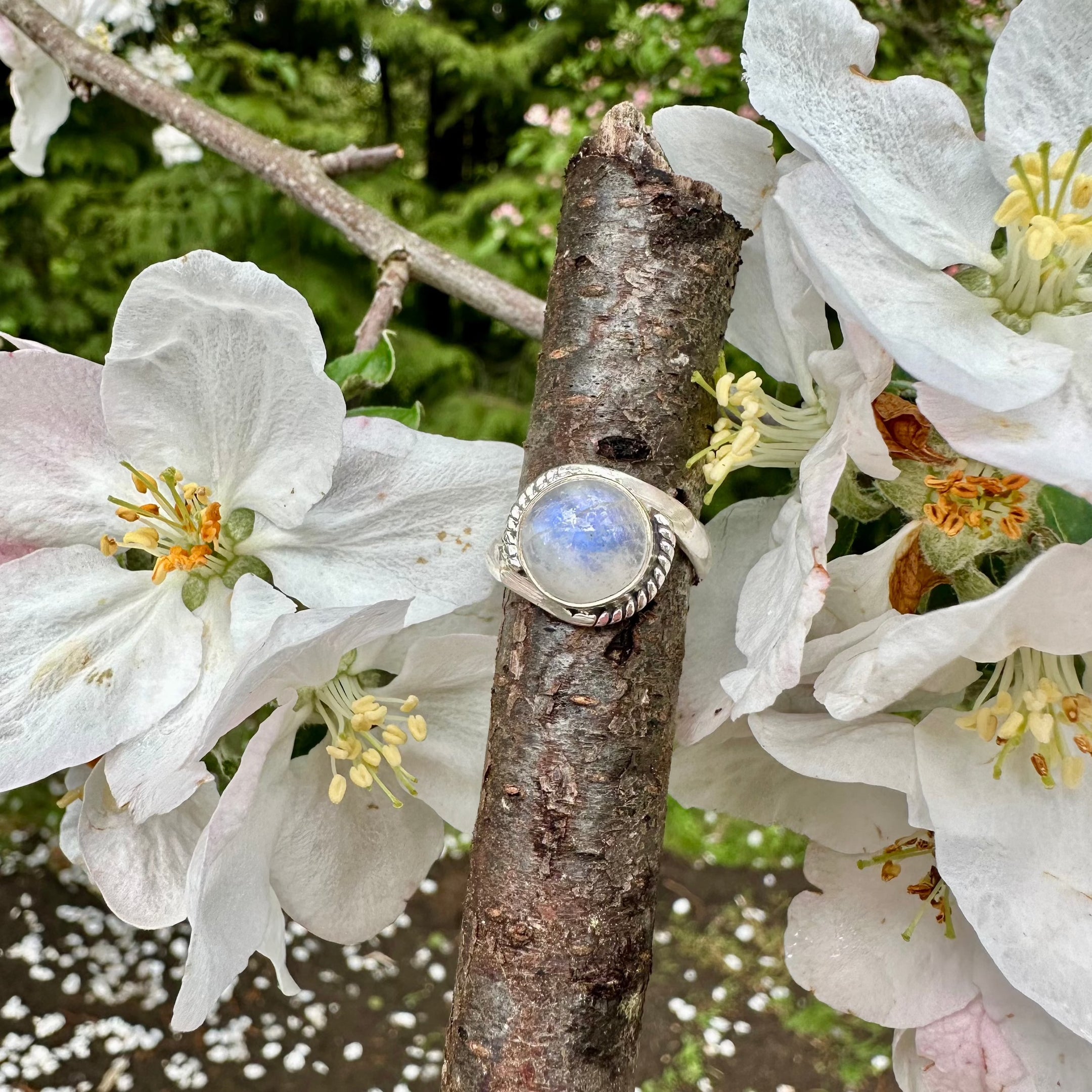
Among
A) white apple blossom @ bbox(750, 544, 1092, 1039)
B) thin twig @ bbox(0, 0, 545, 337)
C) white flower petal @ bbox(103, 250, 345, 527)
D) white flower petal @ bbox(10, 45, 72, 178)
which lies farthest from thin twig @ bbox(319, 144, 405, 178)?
white apple blossom @ bbox(750, 544, 1092, 1039)

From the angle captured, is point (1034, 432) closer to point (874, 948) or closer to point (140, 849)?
point (874, 948)

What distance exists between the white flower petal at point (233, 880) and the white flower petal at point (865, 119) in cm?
33

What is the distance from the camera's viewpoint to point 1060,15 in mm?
397

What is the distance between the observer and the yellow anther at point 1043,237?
15.1 inches

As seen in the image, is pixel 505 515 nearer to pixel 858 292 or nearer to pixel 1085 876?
pixel 858 292

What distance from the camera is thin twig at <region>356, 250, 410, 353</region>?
0.69 metres

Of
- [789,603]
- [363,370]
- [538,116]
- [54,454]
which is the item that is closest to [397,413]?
[363,370]

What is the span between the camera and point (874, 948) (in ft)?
1.68

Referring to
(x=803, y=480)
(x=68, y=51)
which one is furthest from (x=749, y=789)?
(x=68, y=51)

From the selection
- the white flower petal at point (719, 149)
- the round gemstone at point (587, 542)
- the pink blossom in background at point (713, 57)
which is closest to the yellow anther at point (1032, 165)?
the white flower petal at point (719, 149)

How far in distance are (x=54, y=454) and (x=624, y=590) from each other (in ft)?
0.96

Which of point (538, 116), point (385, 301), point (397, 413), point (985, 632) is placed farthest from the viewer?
point (538, 116)

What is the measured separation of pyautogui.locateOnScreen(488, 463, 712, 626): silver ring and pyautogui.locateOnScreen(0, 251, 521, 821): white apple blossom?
2.2 inches

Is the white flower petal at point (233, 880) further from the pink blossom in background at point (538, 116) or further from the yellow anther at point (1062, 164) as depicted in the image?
the pink blossom in background at point (538, 116)
